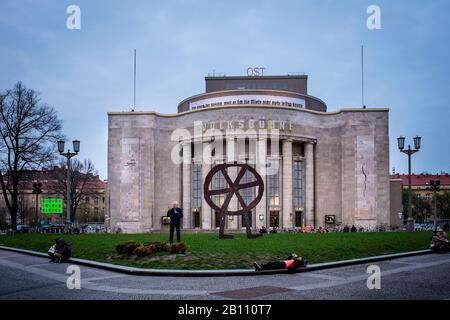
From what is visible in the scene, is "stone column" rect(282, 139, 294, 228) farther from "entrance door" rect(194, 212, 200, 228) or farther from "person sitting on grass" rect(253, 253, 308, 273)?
"person sitting on grass" rect(253, 253, 308, 273)

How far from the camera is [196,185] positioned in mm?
71062

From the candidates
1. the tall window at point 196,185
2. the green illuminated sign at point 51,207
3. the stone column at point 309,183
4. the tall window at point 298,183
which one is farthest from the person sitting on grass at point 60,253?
the green illuminated sign at point 51,207

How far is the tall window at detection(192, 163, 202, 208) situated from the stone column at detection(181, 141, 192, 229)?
0.87m

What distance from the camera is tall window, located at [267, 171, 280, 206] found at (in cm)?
6856

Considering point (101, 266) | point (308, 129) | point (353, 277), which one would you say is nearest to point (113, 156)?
point (308, 129)

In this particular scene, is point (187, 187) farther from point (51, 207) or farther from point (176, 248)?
point (176, 248)

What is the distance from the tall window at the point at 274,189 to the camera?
68562 millimetres

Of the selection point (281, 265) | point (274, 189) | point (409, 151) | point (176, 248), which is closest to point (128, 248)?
point (176, 248)

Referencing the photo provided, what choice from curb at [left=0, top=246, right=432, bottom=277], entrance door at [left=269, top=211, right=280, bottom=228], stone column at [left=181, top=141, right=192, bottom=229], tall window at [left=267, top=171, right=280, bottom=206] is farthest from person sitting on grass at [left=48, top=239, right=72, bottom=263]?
entrance door at [left=269, top=211, right=280, bottom=228]

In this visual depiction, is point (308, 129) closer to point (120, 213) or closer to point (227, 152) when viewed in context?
point (227, 152)

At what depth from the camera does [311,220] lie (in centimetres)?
6906

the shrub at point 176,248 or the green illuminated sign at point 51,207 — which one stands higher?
the shrub at point 176,248

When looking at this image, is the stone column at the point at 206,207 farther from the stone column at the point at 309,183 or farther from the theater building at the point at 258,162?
the stone column at the point at 309,183

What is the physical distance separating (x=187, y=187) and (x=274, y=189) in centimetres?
1247
